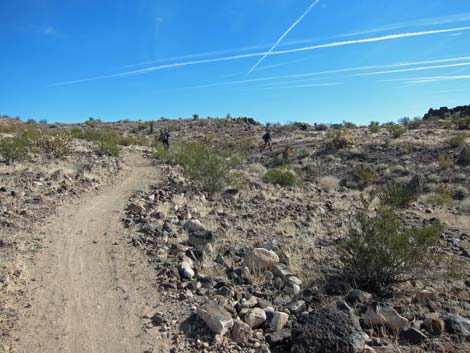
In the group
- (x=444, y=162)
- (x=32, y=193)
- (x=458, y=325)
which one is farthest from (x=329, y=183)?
(x=458, y=325)

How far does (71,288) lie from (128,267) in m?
1.03

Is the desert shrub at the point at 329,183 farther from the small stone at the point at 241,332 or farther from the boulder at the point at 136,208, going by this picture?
the small stone at the point at 241,332

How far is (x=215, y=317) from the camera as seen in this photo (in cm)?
461

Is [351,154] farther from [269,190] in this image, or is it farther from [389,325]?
[389,325]

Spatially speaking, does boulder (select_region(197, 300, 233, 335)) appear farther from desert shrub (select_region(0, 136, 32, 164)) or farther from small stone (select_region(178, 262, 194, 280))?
desert shrub (select_region(0, 136, 32, 164))

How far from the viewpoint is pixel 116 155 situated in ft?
67.8

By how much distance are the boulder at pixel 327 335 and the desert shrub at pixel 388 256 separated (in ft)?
6.52

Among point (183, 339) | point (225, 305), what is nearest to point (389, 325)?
point (225, 305)

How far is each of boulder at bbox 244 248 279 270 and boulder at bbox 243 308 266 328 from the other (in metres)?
1.41

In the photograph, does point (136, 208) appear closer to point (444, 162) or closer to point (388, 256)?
point (388, 256)

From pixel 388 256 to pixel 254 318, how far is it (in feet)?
8.55

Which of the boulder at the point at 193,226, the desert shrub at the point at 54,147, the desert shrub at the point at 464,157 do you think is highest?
the desert shrub at the point at 54,147

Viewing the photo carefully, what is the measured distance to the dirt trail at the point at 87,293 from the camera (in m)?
4.34

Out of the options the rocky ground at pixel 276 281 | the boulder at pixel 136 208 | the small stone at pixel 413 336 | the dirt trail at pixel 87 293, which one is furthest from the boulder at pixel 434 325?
the boulder at pixel 136 208
